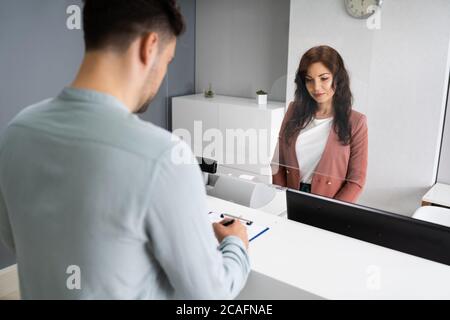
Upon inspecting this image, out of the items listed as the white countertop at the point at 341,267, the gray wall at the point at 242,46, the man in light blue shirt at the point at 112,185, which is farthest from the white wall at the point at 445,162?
the man in light blue shirt at the point at 112,185

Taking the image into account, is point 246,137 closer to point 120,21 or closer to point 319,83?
point 319,83

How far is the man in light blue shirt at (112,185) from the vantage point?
0.75m

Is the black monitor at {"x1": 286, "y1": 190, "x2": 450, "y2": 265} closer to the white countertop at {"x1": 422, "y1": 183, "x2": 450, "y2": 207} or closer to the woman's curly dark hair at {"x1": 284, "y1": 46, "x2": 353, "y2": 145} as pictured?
the woman's curly dark hair at {"x1": 284, "y1": 46, "x2": 353, "y2": 145}

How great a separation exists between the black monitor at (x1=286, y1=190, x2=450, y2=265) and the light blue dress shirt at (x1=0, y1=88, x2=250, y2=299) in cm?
72

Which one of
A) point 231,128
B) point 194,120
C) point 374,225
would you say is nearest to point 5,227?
point 374,225

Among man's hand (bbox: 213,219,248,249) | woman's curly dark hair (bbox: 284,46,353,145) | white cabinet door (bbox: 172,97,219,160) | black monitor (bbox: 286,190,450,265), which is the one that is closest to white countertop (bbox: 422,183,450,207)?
woman's curly dark hair (bbox: 284,46,353,145)

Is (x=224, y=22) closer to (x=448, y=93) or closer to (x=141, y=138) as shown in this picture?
(x=448, y=93)

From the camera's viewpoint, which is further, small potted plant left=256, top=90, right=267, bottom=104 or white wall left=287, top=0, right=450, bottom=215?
small potted plant left=256, top=90, right=267, bottom=104

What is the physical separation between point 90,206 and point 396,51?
203 centimetres

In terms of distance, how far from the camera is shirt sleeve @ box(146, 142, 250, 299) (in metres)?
0.74

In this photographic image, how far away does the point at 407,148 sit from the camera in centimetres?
240

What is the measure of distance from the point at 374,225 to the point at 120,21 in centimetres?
106

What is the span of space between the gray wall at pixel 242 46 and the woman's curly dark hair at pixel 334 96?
86cm
